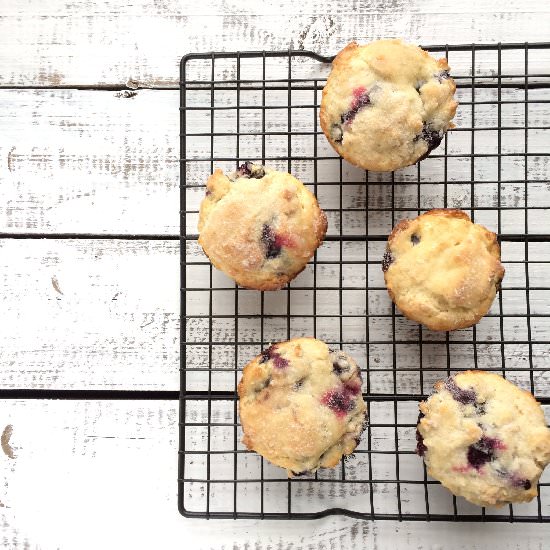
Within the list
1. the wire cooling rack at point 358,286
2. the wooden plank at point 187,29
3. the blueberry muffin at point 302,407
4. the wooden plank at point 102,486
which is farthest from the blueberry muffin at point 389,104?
the wooden plank at point 102,486

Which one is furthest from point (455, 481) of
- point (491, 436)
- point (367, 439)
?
point (367, 439)

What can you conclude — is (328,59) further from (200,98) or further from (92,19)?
(92,19)

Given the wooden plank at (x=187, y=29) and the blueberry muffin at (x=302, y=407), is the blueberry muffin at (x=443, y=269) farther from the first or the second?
the wooden plank at (x=187, y=29)

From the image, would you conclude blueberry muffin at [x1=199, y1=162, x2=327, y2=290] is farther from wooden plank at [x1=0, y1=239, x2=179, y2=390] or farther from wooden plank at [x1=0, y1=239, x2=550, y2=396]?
wooden plank at [x1=0, y1=239, x2=179, y2=390]

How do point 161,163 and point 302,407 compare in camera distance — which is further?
point 161,163

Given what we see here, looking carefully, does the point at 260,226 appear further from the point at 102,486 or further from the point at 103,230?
the point at 102,486

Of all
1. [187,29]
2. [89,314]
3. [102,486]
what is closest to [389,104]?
[187,29]
